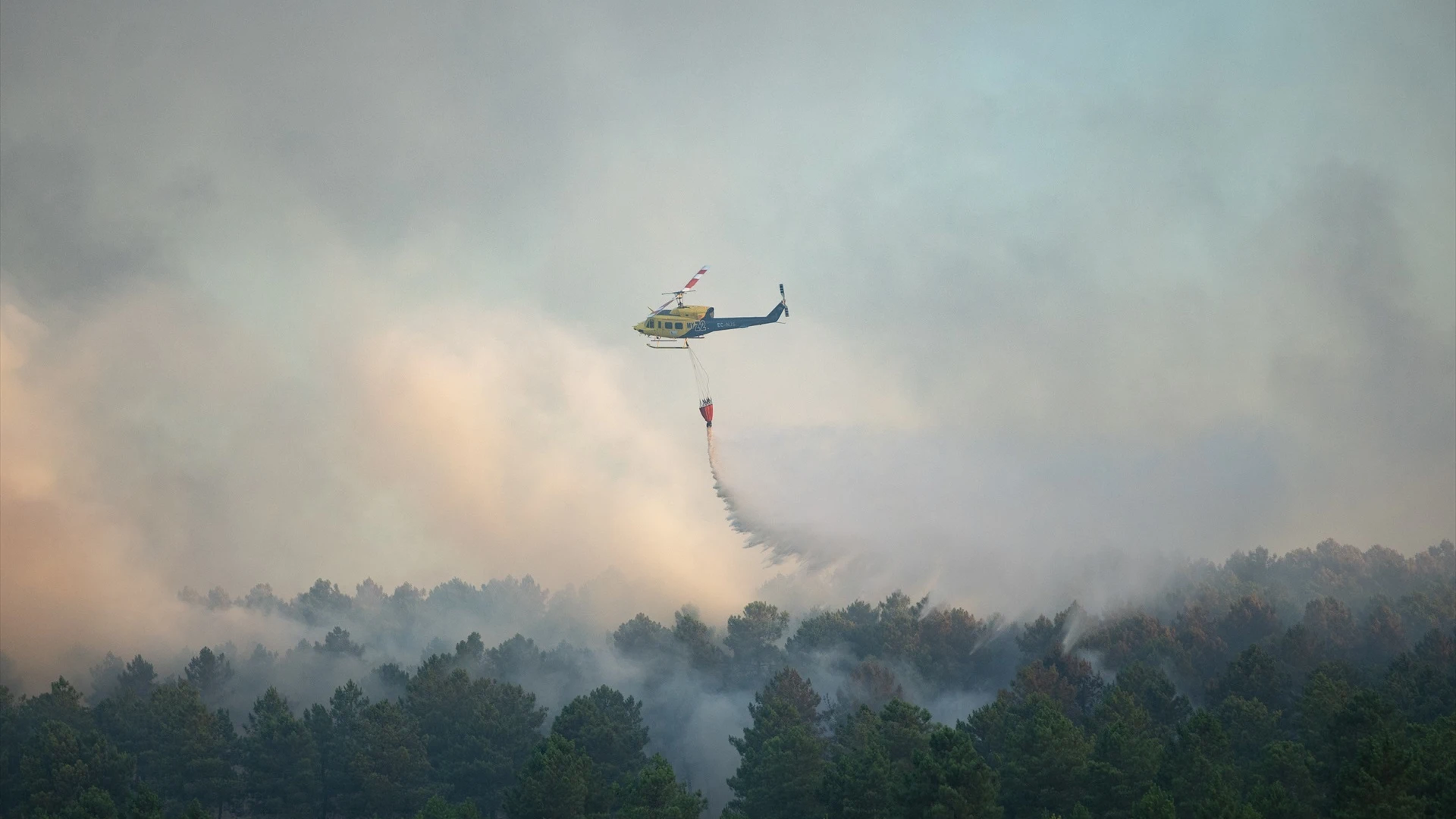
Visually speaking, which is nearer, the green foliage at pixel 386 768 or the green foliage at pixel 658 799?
the green foliage at pixel 658 799

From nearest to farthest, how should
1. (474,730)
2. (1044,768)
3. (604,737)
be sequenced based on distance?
(1044,768) < (604,737) < (474,730)

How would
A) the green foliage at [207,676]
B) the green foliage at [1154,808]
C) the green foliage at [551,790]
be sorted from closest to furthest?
the green foliage at [1154,808] < the green foliage at [551,790] < the green foliage at [207,676]

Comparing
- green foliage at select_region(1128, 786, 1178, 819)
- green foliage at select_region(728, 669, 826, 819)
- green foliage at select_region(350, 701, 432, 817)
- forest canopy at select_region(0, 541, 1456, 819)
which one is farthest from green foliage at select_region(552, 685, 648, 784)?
green foliage at select_region(1128, 786, 1178, 819)

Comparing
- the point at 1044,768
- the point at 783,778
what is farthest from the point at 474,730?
the point at 1044,768

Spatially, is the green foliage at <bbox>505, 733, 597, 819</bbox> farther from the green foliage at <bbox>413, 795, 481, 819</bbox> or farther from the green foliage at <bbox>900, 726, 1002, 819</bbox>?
the green foliage at <bbox>900, 726, 1002, 819</bbox>

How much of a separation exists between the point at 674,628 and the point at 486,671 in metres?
→ 33.6

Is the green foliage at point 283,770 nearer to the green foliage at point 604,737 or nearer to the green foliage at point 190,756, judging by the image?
the green foliage at point 190,756

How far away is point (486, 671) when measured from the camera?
177 meters

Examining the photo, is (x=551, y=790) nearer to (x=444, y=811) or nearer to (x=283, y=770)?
(x=444, y=811)

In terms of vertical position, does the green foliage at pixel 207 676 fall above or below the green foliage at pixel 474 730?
above

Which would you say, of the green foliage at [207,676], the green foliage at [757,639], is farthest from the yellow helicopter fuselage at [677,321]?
the green foliage at [207,676]

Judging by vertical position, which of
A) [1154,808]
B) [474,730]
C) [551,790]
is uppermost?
[474,730]

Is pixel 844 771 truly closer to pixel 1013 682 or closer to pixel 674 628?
pixel 1013 682

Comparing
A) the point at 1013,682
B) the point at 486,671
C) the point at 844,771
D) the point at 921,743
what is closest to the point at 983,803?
the point at 844,771
